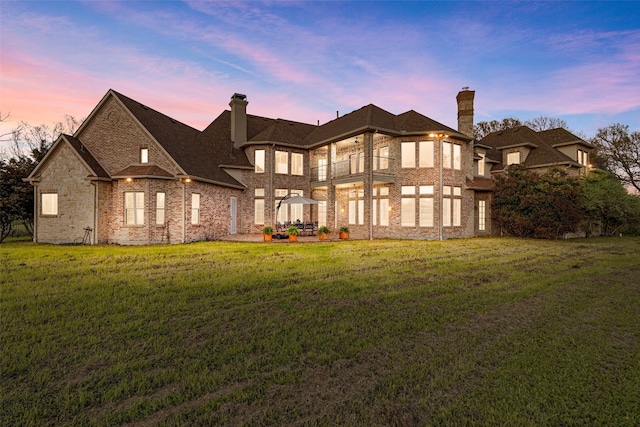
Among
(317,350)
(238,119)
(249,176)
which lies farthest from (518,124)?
(317,350)

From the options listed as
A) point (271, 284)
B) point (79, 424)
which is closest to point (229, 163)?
point (271, 284)

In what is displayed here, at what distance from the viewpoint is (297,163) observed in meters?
23.6

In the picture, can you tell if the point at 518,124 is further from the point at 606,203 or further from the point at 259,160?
the point at 259,160

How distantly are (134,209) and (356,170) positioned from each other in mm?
13537

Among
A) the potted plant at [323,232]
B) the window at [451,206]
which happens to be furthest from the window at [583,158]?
the potted plant at [323,232]

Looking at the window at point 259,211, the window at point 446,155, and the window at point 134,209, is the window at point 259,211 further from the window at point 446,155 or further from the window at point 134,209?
the window at point 446,155

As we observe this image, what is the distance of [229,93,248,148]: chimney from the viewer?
75.6ft

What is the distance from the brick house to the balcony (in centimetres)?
8

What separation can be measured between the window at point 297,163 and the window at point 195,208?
8.14 meters

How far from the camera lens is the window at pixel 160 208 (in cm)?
1614

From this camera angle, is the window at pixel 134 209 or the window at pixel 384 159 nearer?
the window at pixel 134 209

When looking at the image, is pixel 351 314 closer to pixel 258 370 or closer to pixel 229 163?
pixel 258 370

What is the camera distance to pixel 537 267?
9.68 metres

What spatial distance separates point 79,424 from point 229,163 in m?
20.2
